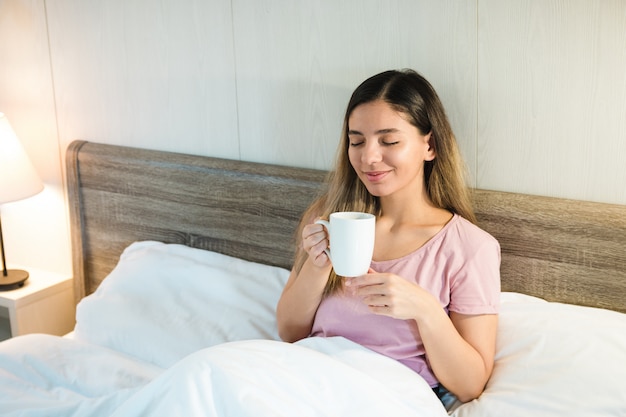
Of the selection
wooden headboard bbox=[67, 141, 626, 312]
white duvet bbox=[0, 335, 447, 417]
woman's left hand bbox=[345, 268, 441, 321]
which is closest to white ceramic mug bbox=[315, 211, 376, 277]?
woman's left hand bbox=[345, 268, 441, 321]

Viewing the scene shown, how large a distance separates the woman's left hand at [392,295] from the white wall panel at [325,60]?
0.47 m

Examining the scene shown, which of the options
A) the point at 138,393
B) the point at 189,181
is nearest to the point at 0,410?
the point at 138,393

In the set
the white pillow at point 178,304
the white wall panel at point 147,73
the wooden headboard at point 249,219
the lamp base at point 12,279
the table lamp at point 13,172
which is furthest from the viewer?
the lamp base at point 12,279

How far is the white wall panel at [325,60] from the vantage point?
1824 mm

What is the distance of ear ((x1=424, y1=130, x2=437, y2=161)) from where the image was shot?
169cm

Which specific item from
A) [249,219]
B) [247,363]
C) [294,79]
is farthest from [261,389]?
[294,79]

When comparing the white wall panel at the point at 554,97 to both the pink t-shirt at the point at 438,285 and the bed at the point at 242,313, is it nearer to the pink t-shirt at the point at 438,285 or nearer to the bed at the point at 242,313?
the bed at the point at 242,313

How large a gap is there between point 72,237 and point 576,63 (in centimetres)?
163

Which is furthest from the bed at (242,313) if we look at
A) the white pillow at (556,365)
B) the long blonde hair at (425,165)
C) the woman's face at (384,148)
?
the woman's face at (384,148)

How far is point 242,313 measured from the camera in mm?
1985

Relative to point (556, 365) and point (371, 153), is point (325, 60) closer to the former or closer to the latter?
point (371, 153)

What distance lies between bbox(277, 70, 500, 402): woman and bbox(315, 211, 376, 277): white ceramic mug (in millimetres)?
86

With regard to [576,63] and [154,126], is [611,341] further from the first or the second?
[154,126]

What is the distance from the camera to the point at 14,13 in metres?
2.57
